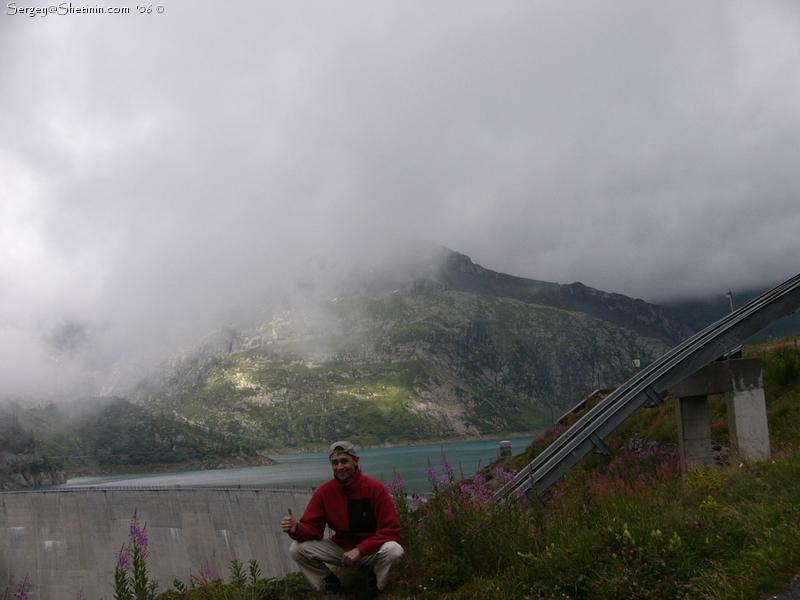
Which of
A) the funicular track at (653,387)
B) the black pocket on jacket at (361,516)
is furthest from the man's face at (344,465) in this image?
the funicular track at (653,387)

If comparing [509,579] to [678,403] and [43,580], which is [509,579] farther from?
[43,580]

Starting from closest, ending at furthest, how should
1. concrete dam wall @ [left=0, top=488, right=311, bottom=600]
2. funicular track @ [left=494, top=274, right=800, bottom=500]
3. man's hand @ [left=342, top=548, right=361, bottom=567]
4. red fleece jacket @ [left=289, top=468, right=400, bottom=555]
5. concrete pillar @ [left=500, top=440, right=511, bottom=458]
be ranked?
man's hand @ [left=342, top=548, right=361, bottom=567] → red fleece jacket @ [left=289, top=468, right=400, bottom=555] → funicular track @ [left=494, top=274, right=800, bottom=500] → concrete pillar @ [left=500, top=440, right=511, bottom=458] → concrete dam wall @ [left=0, top=488, right=311, bottom=600]

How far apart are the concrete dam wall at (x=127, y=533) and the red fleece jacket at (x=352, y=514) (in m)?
35.4

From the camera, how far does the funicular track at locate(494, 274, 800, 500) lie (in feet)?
49.1

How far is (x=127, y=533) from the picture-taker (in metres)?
46.5

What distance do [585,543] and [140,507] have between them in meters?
47.2

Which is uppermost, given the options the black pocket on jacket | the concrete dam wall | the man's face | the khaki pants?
the man's face

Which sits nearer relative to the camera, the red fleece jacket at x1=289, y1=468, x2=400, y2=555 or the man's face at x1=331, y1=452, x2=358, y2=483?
the man's face at x1=331, y1=452, x2=358, y2=483

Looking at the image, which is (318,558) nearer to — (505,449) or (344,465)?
(344,465)

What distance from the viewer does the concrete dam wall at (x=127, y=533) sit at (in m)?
42.2

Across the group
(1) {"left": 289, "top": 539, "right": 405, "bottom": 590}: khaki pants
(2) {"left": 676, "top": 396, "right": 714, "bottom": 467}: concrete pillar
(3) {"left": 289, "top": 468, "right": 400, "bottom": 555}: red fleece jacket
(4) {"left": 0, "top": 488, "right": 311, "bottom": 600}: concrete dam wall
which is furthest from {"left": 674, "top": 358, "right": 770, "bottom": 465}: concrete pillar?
(4) {"left": 0, "top": 488, "right": 311, "bottom": 600}: concrete dam wall

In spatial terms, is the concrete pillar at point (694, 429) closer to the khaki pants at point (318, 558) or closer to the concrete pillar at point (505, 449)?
the khaki pants at point (318, 558)

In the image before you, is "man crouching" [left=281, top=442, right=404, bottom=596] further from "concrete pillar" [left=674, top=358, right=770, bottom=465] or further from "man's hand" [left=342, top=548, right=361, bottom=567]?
"concrete pillar" [left=674, top=358, right=770, bottom=465]

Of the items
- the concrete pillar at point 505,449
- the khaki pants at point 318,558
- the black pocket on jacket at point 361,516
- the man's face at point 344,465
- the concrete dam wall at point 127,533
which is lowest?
the concrete dam wall at point 127,533
